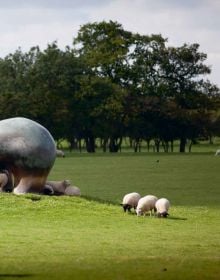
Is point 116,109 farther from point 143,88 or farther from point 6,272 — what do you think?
point 6,272

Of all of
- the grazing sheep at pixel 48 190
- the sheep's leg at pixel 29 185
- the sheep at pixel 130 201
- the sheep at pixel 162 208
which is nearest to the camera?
the sheep at pixel 162 208

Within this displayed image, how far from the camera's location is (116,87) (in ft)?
302

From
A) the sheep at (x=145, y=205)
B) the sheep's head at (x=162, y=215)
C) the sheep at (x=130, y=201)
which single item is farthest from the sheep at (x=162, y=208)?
the sheep at (x=130, y=201)

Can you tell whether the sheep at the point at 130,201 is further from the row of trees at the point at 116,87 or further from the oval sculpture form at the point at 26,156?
the row of trees at the point at 116,87

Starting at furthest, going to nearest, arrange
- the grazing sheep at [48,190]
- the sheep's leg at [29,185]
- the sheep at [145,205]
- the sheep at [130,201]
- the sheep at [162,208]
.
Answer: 1. the grazing sheep at [48,190]
2. the sheep's leg at [29,185]
3. the sheep at [130,201]
4. the sheep at [145,205]
5. the sheep at [162,208]

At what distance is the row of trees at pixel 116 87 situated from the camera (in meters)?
89.9

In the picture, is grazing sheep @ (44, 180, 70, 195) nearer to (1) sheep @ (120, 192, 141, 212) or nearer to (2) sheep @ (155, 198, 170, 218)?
(1) sheep @ (120, 192, 141, 212)

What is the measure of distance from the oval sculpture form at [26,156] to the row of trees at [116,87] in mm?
63696

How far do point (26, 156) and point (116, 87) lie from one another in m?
69.2

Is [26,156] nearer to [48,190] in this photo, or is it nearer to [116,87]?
[48,190]

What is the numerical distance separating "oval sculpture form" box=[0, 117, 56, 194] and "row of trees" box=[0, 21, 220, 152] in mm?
63696

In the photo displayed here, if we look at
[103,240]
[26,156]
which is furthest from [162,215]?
[103,240]

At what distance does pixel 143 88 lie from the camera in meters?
94.0

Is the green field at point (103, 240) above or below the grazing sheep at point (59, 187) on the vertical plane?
below
